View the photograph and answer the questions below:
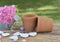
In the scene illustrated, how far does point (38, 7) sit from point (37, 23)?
2076mm

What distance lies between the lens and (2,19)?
56.2 inches

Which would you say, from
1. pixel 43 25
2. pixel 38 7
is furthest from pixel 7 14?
pixel 38 7

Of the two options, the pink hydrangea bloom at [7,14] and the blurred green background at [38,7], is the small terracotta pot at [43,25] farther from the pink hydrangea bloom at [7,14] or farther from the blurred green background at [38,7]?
the blurred green background at [38,7]

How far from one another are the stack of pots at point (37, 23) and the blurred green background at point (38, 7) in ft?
4.98

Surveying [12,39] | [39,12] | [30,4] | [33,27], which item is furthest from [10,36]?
[30,4]

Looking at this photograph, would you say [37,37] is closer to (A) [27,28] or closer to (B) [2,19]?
(A) [27,28]

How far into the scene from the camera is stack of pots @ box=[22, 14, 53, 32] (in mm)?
1354

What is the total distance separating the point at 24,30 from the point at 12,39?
0.55 ft

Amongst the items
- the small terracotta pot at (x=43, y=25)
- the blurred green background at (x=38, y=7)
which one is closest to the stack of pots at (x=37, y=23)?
the small terracotta pot at (x=43, y=25)

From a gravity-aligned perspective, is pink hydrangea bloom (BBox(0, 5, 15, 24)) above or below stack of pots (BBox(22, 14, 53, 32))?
above

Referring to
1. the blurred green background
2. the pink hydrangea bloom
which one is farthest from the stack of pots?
the blurred green background

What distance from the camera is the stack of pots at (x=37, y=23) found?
1.35m

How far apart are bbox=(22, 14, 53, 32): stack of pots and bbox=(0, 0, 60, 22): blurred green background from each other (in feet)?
4.98

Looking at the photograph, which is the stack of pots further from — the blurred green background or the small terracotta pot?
the blurred green background
